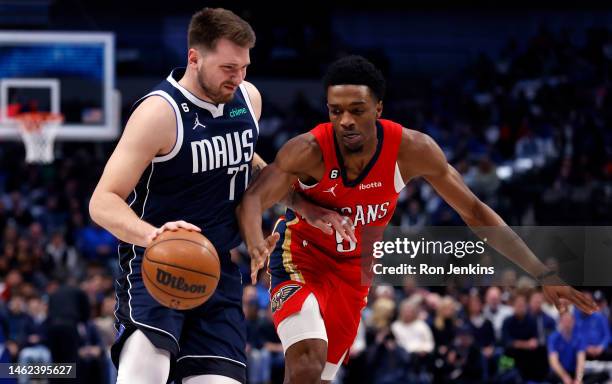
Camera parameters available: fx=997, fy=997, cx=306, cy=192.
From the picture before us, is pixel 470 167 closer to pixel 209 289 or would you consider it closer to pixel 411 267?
pixel 411 267

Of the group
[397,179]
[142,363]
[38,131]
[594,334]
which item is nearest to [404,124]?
[38,131]

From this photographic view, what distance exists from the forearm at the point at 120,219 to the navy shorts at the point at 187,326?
350mm

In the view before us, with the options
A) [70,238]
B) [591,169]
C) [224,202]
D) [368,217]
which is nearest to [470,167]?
[591,169]

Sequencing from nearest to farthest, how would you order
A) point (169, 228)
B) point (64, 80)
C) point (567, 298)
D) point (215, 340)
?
point (169, 228)
point (215, 340)
point (567, 298)
point (64, 80)

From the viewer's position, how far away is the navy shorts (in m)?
4.39

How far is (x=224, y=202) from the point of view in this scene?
4.65 meters

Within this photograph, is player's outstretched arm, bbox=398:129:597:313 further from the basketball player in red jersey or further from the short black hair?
the short black hair

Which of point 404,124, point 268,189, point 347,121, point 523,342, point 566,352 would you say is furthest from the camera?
point 404,124

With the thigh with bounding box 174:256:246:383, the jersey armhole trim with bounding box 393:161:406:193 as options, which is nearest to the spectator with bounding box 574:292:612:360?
the jersey armhole trim with bounding box 393:161:406:193

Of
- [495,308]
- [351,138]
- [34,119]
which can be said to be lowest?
[495,308]

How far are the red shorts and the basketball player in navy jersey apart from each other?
100 cm

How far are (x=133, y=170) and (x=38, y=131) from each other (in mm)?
9524

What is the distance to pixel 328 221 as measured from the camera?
216 inches

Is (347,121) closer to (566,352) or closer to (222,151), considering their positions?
(222,151)
